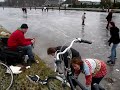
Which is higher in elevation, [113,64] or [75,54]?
[75,54]

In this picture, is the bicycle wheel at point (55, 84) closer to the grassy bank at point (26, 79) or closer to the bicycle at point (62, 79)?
the bicycle at point (62, 79)

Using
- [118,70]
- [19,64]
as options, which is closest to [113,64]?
[118,70]

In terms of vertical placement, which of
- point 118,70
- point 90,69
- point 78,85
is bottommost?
point 118,70

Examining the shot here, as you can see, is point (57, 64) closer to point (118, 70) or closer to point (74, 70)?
point (74, 70)

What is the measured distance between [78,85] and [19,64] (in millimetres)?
3161

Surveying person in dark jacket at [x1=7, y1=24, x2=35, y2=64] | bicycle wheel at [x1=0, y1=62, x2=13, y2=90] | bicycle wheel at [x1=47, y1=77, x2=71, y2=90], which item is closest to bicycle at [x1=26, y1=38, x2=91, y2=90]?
bicycle wheel at [x1=47, y1=77, x2=71, y2=90]

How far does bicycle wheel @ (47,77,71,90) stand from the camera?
5.75 meters

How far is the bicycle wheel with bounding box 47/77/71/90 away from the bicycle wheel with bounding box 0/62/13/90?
0.94 metres

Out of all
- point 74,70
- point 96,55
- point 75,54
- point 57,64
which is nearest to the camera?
point 57,64

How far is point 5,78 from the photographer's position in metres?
6.61

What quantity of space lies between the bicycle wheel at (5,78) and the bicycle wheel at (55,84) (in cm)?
94

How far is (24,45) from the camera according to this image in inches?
310

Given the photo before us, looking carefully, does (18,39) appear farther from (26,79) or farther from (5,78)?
(5,78)

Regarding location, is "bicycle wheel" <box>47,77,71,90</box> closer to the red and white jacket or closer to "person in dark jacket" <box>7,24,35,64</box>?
the red and white jacket
